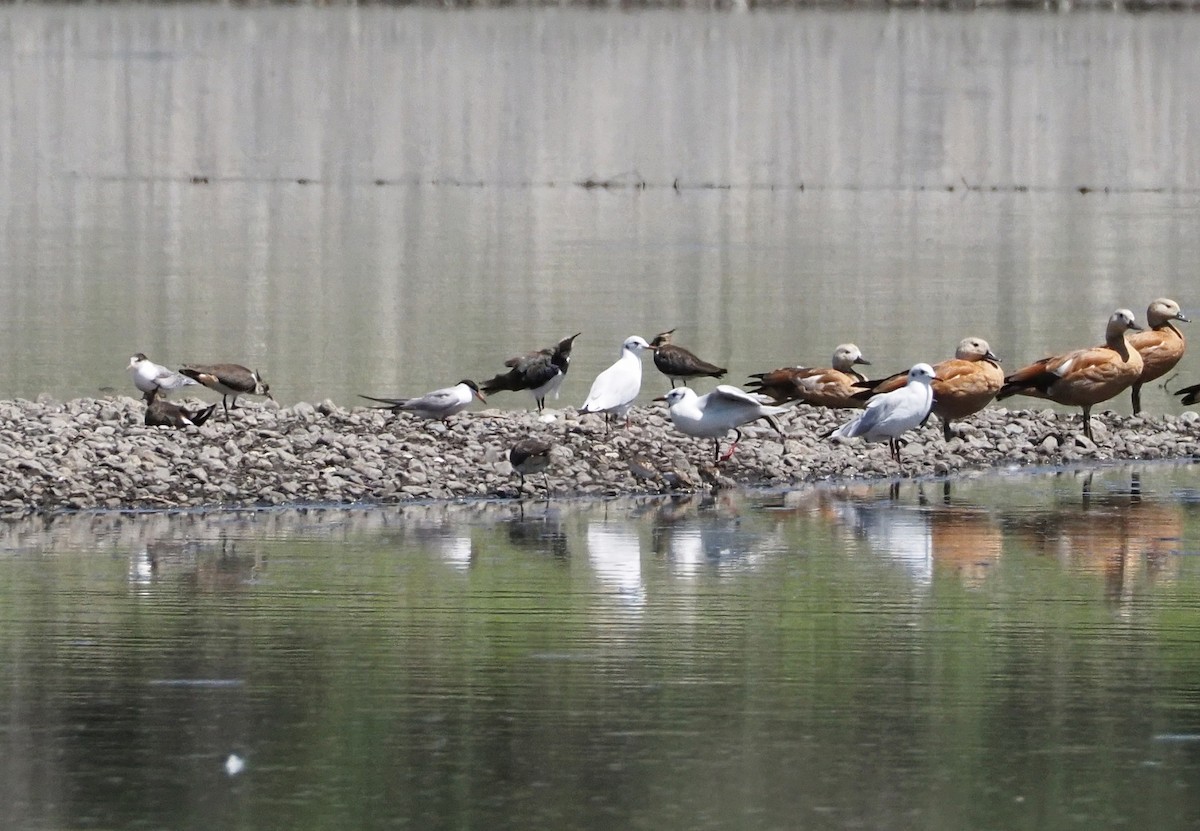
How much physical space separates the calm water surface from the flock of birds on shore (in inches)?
74.8

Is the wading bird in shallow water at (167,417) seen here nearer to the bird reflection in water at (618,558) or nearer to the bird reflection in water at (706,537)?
the bird reflection in water at (706,537)

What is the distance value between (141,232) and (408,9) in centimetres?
9835

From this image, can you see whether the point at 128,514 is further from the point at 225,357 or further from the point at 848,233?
the point at 848,233

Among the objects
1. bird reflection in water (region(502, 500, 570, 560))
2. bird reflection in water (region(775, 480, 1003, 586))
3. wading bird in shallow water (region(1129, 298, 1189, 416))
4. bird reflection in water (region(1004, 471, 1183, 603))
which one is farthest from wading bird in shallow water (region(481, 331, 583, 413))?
wading bird in shallow water (region(1129, 298, 1189, 416))

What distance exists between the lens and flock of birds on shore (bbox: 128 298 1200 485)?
17.0 m

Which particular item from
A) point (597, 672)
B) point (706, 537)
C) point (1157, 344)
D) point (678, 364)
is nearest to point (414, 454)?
point (706, 537)

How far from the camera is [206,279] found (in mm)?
39562

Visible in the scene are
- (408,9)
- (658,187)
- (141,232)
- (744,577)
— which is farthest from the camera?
(408,9)

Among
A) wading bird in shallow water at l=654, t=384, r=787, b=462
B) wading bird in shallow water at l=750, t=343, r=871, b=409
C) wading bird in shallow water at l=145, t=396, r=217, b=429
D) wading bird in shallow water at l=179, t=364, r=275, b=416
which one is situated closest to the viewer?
wading bird in shallow water at l=654, t=384, r=787, b=462

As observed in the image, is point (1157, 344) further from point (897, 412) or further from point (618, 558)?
point (618, 558)

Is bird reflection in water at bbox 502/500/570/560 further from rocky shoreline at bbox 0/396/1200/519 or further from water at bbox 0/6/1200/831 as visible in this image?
rocky shoreline at bbox 0/396/1200/519

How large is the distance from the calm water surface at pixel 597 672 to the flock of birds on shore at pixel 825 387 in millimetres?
1899

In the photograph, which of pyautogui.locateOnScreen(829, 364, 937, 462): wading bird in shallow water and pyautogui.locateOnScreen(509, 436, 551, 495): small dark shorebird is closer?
pyautogui.locateOnScreen(509, 436, 551, 495): small dark shorebird

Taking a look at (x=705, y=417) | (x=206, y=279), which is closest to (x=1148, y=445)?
(x=705, y=417)
